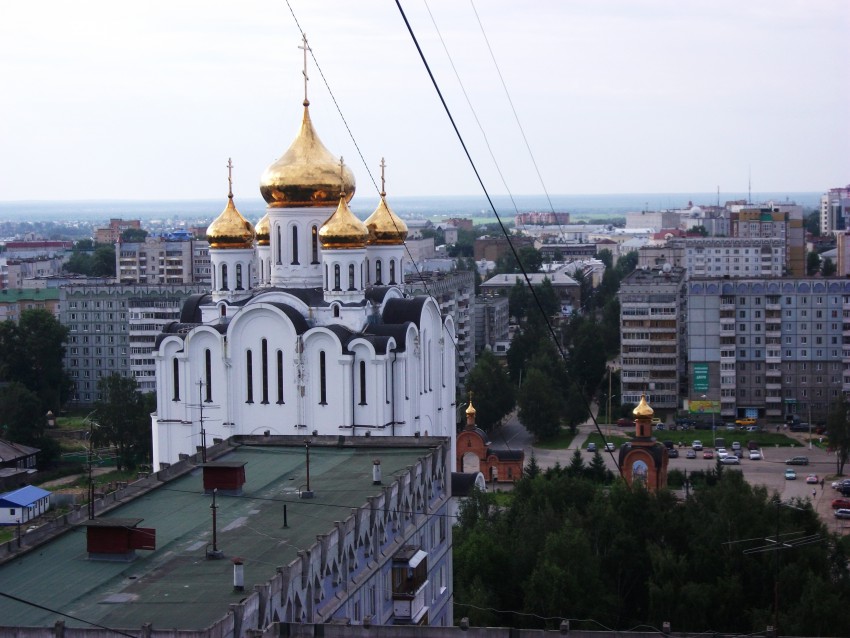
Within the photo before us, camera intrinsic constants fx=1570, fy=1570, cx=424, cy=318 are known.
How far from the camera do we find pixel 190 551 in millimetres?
13445

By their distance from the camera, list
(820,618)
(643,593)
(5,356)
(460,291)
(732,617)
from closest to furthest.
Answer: (820,618) < (732,617) < (643,593) < (5,356) < (460,291)

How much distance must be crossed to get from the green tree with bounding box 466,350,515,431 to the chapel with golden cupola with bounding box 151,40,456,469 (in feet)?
46.9

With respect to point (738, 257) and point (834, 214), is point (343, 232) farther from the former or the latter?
point (834, 214)

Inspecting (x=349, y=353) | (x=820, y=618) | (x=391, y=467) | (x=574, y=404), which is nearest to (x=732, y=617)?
(x=820, y=618)

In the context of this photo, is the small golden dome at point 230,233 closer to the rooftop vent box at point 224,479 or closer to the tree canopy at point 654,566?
the tree canopy at point 654,566

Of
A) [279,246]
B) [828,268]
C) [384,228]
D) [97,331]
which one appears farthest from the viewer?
[828,268]

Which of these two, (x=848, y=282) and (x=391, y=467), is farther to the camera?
(x=848, y=282)

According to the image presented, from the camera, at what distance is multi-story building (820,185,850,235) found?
377 feet

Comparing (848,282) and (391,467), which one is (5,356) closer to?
(848,282)

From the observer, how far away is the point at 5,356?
46.3m

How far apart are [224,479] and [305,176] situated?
1109 cm

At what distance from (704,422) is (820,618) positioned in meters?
25.1

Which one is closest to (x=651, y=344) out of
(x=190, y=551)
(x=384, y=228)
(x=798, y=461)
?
(x=798, y=461)

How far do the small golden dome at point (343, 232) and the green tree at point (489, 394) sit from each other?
16.3 meters
